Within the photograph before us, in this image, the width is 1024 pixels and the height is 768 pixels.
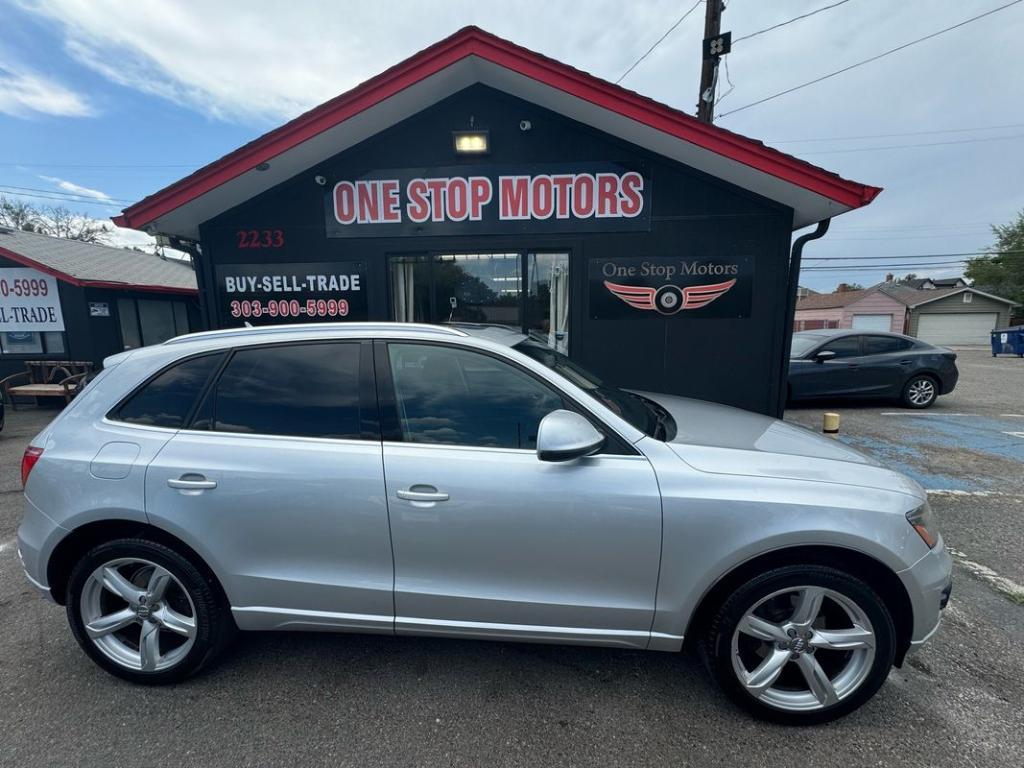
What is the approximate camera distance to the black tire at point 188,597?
221cm

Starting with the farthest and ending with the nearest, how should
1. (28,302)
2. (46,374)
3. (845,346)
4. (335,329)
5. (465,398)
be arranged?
(28,302) → (46,374) → (845,346) → (335,329) → (465,398)

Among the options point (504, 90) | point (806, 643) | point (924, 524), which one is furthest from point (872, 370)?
point (806, 643)

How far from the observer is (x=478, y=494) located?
6.62 feet

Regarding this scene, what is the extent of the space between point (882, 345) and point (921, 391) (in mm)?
1070

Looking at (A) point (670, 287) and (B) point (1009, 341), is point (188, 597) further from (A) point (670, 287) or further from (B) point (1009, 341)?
(B) point (1009, 341)

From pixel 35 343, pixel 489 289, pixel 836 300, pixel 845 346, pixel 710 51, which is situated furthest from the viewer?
pixel 836 300

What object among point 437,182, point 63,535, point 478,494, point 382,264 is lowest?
point 63,535

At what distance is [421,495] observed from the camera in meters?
2.05

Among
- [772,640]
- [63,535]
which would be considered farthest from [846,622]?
[63,535]

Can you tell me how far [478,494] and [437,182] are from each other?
4.31 meters

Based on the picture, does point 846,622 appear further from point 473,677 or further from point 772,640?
point 473,677

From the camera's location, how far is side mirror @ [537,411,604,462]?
6.23ft

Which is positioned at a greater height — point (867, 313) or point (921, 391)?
point (867, 313)

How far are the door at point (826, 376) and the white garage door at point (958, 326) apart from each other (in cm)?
3235
